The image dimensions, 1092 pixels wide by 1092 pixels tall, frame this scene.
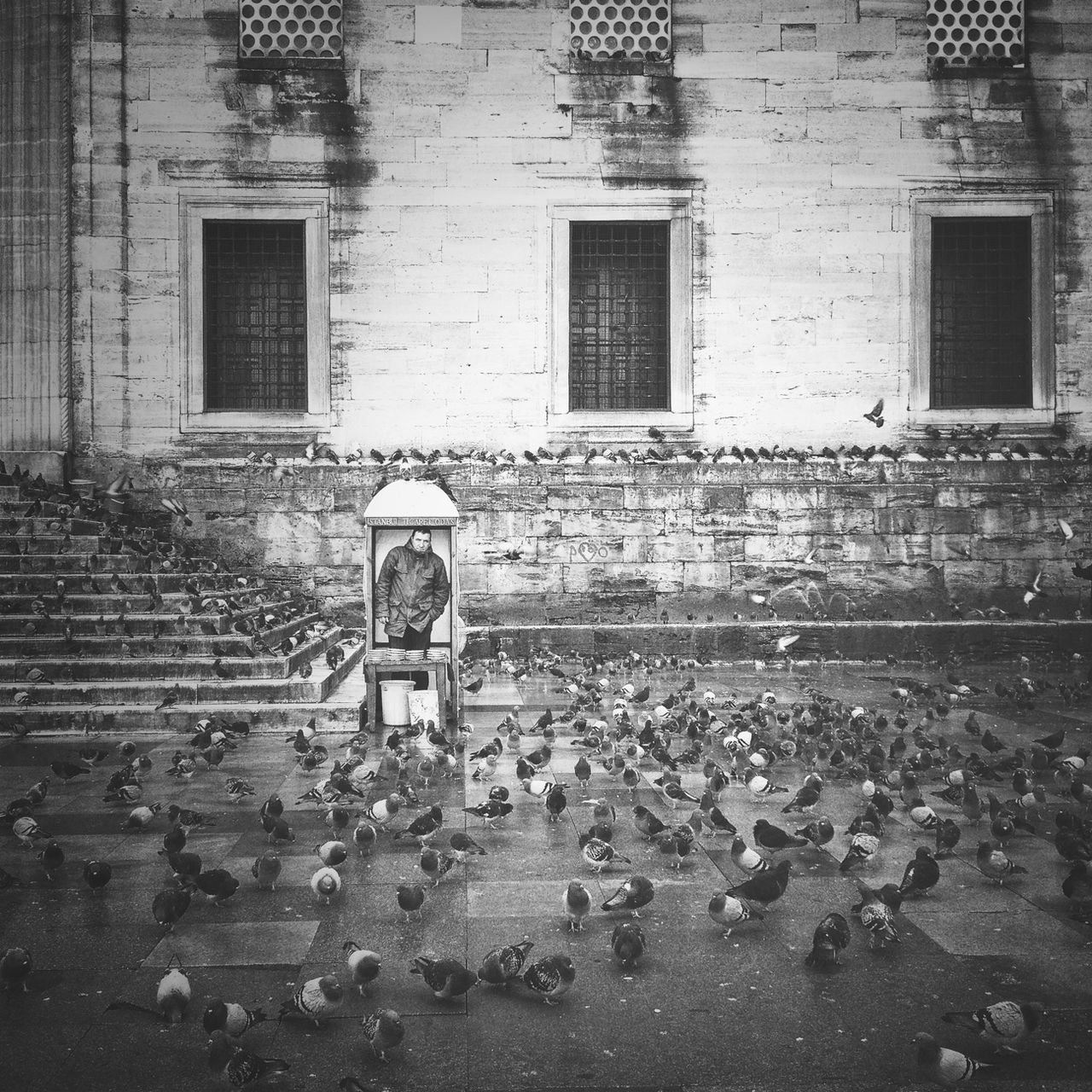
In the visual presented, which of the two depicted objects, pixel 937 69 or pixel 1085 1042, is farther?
pixel 937 69

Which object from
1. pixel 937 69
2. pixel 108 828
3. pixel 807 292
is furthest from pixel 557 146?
pixel 108 828

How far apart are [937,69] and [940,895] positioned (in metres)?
13.7

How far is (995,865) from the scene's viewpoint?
16.5 ft

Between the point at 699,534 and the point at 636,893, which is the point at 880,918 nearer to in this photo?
the point at 636,893

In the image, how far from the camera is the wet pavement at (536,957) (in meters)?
3.45

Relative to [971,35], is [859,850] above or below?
below

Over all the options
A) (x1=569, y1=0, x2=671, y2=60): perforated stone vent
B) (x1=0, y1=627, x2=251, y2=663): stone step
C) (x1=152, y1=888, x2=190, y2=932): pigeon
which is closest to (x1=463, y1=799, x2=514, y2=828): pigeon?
(x1=152, y1=888, x2=190, y2=932): pigeon

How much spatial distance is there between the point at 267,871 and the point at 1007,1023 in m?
3.27

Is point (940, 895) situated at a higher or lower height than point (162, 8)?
lower

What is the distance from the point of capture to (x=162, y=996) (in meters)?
3.68

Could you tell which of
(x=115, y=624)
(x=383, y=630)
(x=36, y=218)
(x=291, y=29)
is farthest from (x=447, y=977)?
(x=291, y=29)

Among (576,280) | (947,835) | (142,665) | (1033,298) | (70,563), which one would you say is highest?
(576,280)

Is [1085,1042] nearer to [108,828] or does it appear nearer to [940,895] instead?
[940,895]

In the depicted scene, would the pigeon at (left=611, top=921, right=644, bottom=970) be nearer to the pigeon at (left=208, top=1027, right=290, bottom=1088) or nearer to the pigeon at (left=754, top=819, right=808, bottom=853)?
the pigeon at (left=754, top=819, right=808, bottom=853)
